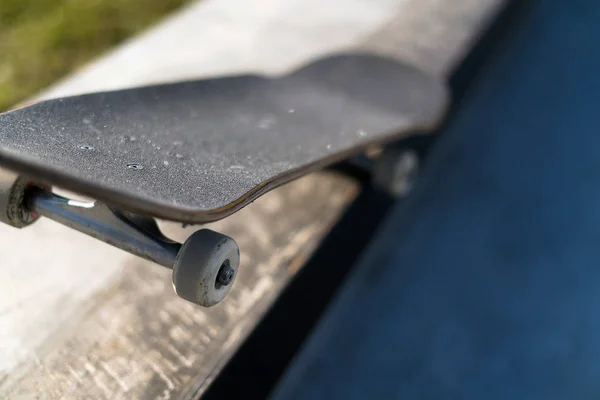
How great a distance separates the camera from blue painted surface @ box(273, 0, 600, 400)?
1.29 metres

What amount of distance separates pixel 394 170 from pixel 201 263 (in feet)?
2.79

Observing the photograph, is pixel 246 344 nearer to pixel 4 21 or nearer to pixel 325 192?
pixel 325 192

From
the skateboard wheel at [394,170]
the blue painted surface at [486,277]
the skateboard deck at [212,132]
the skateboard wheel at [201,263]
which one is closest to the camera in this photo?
the skateboard deck at [212,132]

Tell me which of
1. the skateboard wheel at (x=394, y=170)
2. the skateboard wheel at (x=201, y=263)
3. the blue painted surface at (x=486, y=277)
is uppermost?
the skateboard wheel at (x=201, y=263)

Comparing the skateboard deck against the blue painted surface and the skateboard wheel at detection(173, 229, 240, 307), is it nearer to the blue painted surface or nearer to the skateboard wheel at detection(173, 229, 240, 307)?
the skateboard wheel at detection(173, 229, 240, 307)

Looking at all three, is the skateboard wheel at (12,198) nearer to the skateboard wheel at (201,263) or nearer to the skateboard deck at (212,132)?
the skateboard deck at (212,132)

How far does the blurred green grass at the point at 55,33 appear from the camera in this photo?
7.01 feet

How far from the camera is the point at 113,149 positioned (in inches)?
25.0

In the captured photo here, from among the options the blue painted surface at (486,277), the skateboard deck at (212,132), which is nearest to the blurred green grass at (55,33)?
the skateboard deck at (212,132)

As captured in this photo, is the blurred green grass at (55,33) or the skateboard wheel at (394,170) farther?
the blurred green grass at (55,33)

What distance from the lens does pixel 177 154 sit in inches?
27.2

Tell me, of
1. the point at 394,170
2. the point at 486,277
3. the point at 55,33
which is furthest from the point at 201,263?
the point at 55,33

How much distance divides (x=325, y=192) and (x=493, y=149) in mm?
842

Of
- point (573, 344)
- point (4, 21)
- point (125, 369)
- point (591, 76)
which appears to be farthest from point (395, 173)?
point (4, 21)
